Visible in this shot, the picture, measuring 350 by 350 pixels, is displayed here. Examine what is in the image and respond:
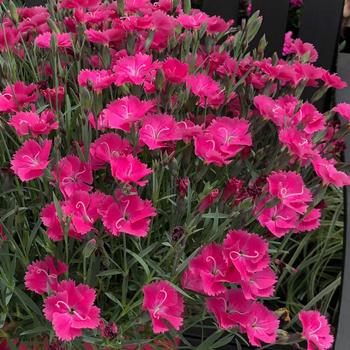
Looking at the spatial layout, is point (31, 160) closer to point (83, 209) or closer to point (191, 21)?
point (83, 209)

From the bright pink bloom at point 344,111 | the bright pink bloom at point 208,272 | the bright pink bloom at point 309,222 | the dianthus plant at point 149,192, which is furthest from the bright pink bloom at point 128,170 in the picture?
the bright pink bloom at point 344,111

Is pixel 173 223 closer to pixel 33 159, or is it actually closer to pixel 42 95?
pixel 33 159

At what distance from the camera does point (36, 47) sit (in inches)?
37.1

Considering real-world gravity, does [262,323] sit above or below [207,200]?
below

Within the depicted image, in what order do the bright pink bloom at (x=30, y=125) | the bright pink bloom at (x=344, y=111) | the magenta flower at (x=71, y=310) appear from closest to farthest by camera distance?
the magenta flower at (x=71, y=310) < the bright pink bloom at (x=30, y=125) < the bright pink bloom at (x=344, y=111)

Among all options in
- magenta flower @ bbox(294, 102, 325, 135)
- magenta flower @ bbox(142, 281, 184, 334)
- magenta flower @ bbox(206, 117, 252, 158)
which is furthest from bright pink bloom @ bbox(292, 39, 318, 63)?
magenta flower @ bbox(142, 281, 184, 334)

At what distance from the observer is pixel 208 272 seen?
67 cm

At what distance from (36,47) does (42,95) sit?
100 millimetres

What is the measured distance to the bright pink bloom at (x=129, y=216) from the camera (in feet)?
2.13

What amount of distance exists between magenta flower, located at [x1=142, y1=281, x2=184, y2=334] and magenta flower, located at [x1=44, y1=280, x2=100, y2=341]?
0.18ft

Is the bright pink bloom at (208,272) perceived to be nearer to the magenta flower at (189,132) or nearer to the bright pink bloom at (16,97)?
the magenta flower at (189,132)

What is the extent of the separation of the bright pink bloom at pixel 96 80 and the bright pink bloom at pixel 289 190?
0.22 meters

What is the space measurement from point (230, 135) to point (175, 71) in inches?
4.1

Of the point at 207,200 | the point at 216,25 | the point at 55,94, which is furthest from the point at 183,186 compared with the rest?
the point at 216,25
